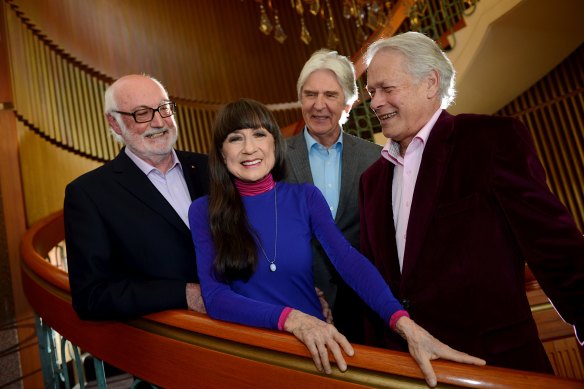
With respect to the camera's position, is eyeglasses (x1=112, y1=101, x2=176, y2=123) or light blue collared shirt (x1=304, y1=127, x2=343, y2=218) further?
light blue collared shirt (x1=304, y1=127, x2=343, y2=218)

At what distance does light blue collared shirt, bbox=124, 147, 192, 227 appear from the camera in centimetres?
192

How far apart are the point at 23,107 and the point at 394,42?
3.95 m

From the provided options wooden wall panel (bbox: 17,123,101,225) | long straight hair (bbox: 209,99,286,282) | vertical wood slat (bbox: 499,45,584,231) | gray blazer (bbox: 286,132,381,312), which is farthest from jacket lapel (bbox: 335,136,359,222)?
vertical wood slat (bbox: 499,45,584,231)

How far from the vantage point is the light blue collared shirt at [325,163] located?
2213 millimetres

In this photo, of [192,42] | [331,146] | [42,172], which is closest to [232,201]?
[331,146]

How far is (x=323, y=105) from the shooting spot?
89.4 inches

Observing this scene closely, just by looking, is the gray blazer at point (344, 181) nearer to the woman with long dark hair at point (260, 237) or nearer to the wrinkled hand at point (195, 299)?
the woman with long dark hair at point (260, 237)

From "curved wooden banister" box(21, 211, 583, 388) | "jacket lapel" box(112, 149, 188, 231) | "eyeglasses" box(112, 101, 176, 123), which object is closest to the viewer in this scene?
"curved wooden banister" box(21, 211, 583, 388)

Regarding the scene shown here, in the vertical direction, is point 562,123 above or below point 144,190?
above

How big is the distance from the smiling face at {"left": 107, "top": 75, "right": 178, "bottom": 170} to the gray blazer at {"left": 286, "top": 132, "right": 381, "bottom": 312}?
1.50 feet

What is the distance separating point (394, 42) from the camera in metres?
1.62

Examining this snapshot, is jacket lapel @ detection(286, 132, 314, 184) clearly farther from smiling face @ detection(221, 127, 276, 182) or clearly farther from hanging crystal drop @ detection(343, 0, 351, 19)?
hanging crystal drop @ detection(343, 0, 351, 19)

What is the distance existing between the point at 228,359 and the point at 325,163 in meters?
1.13

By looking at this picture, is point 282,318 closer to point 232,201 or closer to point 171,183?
point 232,201
